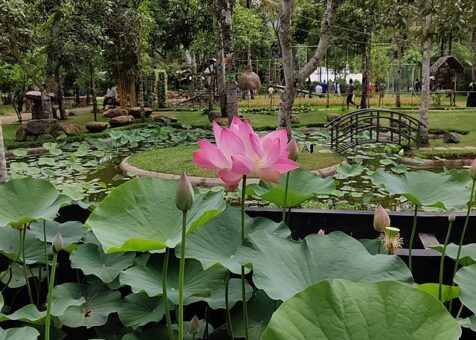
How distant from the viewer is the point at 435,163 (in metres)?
7.97

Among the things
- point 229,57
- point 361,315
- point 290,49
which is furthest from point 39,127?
point 361,315

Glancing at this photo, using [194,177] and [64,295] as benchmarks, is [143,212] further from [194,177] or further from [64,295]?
[194,177]

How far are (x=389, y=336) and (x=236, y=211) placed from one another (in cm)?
66

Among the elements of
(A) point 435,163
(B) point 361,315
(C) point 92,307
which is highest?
(B) point 361,315

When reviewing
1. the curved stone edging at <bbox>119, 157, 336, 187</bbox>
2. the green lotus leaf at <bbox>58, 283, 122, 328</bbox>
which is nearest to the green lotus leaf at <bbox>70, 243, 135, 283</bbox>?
the green lotus leaf at <bbox>58, 283, 122, 328</bbox>

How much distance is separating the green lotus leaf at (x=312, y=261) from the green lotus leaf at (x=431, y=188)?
1.67 feet

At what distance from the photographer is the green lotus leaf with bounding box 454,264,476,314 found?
1.00m

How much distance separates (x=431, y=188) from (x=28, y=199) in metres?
1.24

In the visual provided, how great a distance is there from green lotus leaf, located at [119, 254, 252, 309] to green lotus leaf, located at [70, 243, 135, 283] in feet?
0.26

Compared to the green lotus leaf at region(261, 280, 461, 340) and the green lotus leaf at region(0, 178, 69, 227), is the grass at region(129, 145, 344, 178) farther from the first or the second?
the green lotus leaf at region(261, 280, 461, 340)

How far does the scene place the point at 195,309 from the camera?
4.99ft

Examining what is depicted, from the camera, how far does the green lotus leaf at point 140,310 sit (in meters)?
1.13

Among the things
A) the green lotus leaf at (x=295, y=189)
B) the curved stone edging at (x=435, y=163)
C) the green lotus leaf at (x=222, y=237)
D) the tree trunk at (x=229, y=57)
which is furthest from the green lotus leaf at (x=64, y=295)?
the tree trunk at (x=229, y=57)

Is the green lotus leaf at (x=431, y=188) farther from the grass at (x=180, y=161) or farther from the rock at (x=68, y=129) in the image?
the rock at (x=68, y=129)
